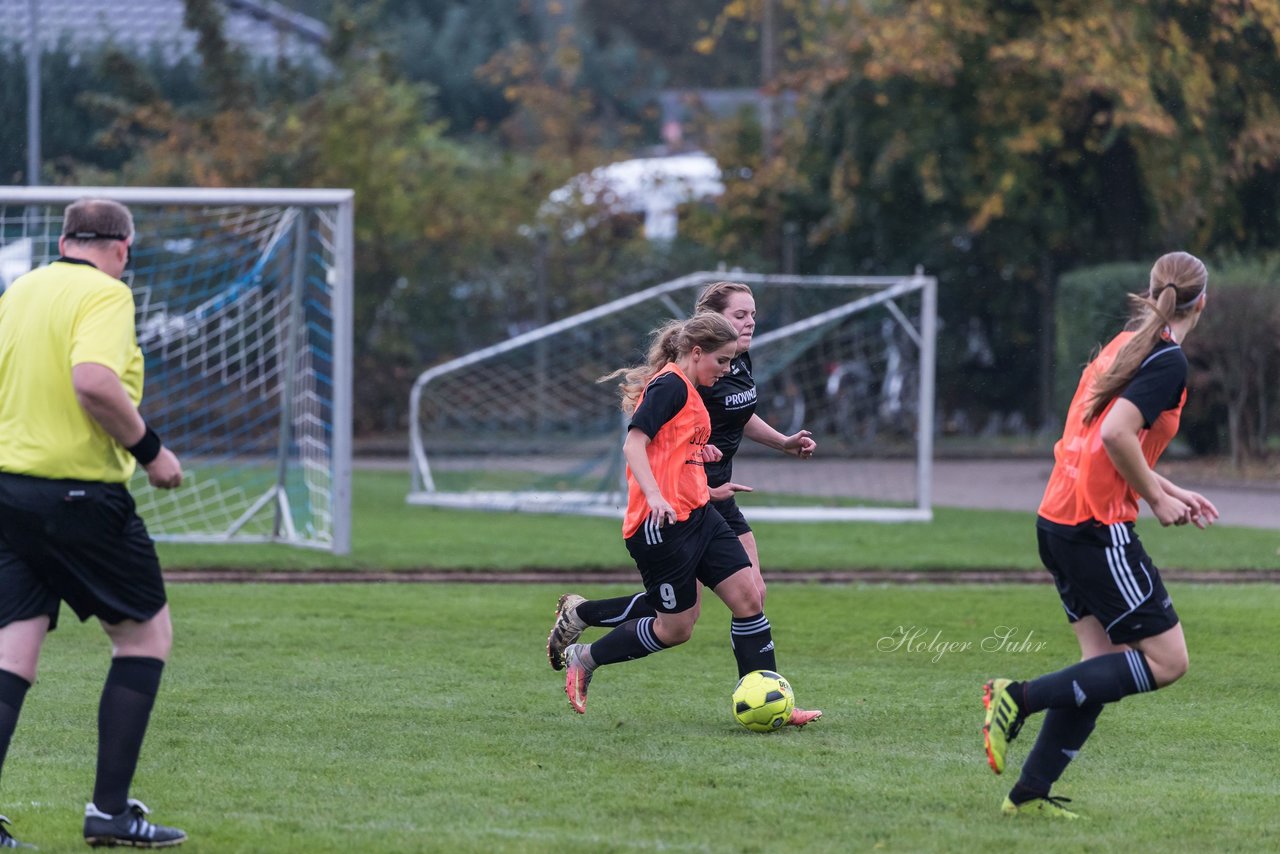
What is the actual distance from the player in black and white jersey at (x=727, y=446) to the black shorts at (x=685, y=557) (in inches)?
7.5

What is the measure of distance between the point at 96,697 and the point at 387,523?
24.9ft

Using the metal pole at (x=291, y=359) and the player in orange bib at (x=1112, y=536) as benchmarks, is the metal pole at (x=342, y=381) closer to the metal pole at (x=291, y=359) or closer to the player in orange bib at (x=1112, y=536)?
the metal pole at (x=291, y=359)

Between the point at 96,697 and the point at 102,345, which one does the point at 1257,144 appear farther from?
the point at 102,345

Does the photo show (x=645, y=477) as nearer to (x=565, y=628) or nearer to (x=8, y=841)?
(x=565, y=628)

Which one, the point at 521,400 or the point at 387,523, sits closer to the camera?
the point at 387,523

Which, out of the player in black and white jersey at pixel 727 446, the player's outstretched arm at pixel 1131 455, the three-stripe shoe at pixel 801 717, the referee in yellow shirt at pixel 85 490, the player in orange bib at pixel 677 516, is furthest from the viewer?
the player in black and white jersey at pixel 727 446

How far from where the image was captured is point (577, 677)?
688 centimetres

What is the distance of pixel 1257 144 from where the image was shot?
67.8ft

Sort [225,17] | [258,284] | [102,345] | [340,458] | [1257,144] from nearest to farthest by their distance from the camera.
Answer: [102,345] < [340,458] < [258,284] < [1257,144] < [225,17]

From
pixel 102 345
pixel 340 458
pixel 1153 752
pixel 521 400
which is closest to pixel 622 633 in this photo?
pixel 1153 752

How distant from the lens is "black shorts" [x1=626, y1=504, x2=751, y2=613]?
21.5 ft

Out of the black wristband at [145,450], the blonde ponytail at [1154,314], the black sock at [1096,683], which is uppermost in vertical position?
the blonde ponytail at [1154,314]

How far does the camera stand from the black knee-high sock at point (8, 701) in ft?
15.3

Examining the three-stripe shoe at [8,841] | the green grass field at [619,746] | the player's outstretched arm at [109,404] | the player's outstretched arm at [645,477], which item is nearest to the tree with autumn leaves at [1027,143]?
the green grass field at [619,746]
